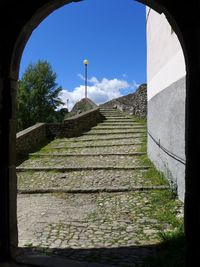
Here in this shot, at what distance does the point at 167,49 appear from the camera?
6.74 metres

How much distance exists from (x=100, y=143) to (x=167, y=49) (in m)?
4.99

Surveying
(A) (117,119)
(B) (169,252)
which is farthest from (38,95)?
(B) (169,252)

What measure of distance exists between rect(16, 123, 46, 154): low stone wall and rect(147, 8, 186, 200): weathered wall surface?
3.90 meters

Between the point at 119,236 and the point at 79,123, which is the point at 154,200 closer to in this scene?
the point at 119,236

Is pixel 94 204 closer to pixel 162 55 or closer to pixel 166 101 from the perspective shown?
pixel 166 101

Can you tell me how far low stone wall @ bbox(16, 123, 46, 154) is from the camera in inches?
379

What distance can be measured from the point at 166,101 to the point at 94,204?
267 centimetres

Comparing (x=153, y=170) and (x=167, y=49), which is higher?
(x=167, y=49)

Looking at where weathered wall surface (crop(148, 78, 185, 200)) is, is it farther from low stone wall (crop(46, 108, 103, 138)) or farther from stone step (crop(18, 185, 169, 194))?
low stone wall (crop(46, 108, 103, 138))

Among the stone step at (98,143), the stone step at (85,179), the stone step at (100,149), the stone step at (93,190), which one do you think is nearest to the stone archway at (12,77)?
the stone step at (93,190)

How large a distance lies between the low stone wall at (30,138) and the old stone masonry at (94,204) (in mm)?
509

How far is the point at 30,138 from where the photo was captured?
1055cm

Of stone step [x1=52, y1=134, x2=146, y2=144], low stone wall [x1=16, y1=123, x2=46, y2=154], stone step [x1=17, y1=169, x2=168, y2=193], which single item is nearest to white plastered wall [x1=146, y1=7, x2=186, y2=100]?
stone step [x1=17, y1=169, x2=168, y2=193]

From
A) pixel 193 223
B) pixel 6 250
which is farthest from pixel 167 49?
pixel 6 250
